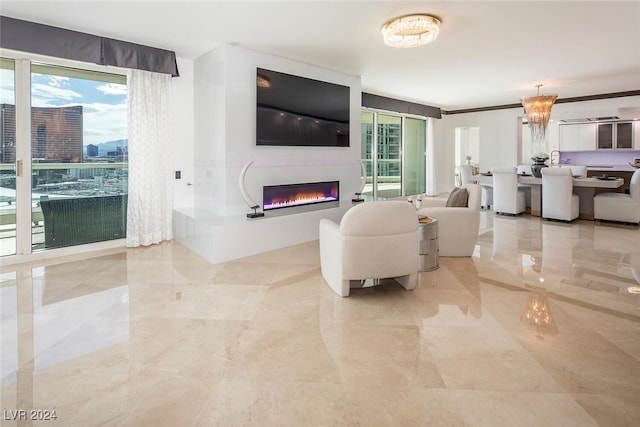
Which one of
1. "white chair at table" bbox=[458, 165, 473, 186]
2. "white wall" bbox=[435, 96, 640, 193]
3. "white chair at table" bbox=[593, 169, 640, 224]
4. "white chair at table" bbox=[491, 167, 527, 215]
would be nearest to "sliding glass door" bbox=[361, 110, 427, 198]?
"white wall" bbox=[435, 96, 640, 193]

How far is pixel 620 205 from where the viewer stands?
6492 millimetres

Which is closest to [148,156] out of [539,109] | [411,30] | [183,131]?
[183,131]

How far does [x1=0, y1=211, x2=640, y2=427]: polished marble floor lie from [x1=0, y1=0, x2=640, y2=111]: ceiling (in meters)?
2.60

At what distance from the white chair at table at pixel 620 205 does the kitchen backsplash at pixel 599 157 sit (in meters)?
3.21

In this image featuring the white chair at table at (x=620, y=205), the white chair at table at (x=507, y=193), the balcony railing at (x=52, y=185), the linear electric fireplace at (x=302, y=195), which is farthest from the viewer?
the white chair at table at (x=507, y=193)

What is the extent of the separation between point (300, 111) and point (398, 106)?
386cm

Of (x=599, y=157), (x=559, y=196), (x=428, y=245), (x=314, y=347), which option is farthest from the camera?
(x=599, y=157)

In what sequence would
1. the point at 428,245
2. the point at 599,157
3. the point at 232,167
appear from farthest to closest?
1. the point at 599,157
2. the point at 232,167
3. the point at 428,245

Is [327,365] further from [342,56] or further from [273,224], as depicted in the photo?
[342,56]

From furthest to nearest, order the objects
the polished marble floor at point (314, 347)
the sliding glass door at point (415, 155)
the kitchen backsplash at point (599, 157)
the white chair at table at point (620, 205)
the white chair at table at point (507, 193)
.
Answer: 1. the sliding glass door at point (415, 155)
2. the kitchen backsplash at point (599, 157)
3. the white chair at table at point (507, 193)
4. the white chair at table at point (620, 205)
5. the polished marble floor at point (314, 347)

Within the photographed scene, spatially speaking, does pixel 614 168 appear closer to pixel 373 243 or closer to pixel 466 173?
pixel 466 173

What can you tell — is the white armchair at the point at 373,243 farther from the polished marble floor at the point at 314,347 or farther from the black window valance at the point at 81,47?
the black window valance at the point at 81,47

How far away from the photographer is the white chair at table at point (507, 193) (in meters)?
7.38

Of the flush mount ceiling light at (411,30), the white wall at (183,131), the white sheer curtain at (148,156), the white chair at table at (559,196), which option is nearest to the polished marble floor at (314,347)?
the white sheer curtain at (148,156)
